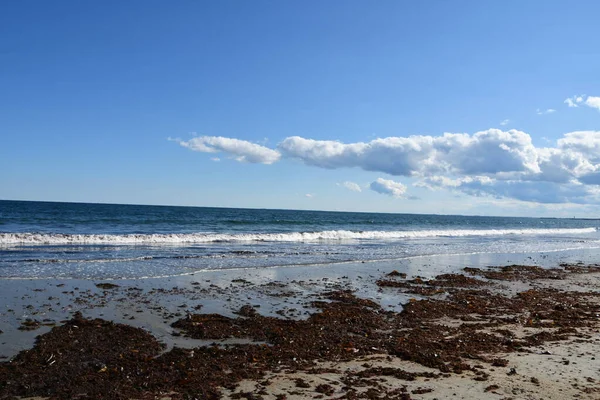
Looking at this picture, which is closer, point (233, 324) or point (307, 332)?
point (307, 332)

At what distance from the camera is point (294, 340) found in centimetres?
775

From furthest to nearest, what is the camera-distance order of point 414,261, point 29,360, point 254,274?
point 414,261 → point 254,274 → point 29,360

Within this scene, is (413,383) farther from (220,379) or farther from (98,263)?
(98,263)

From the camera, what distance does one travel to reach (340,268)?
58.9 ft

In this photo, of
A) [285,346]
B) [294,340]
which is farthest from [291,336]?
[285,346]

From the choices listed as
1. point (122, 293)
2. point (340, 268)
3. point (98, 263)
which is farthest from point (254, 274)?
point (98, 263)

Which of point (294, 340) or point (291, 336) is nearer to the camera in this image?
point (294, 340)

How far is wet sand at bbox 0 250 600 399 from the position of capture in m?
5.70

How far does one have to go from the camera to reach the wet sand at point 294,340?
18.7ft

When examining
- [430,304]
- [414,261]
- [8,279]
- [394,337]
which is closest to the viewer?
[394,337]

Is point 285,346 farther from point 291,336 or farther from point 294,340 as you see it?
point 291,336

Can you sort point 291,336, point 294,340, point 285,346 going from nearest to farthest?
point 285,346 → point 294,340 → point 291,336

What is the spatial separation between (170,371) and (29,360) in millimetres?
2096

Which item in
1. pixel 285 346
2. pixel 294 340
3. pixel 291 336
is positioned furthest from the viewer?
pixel 291 336
